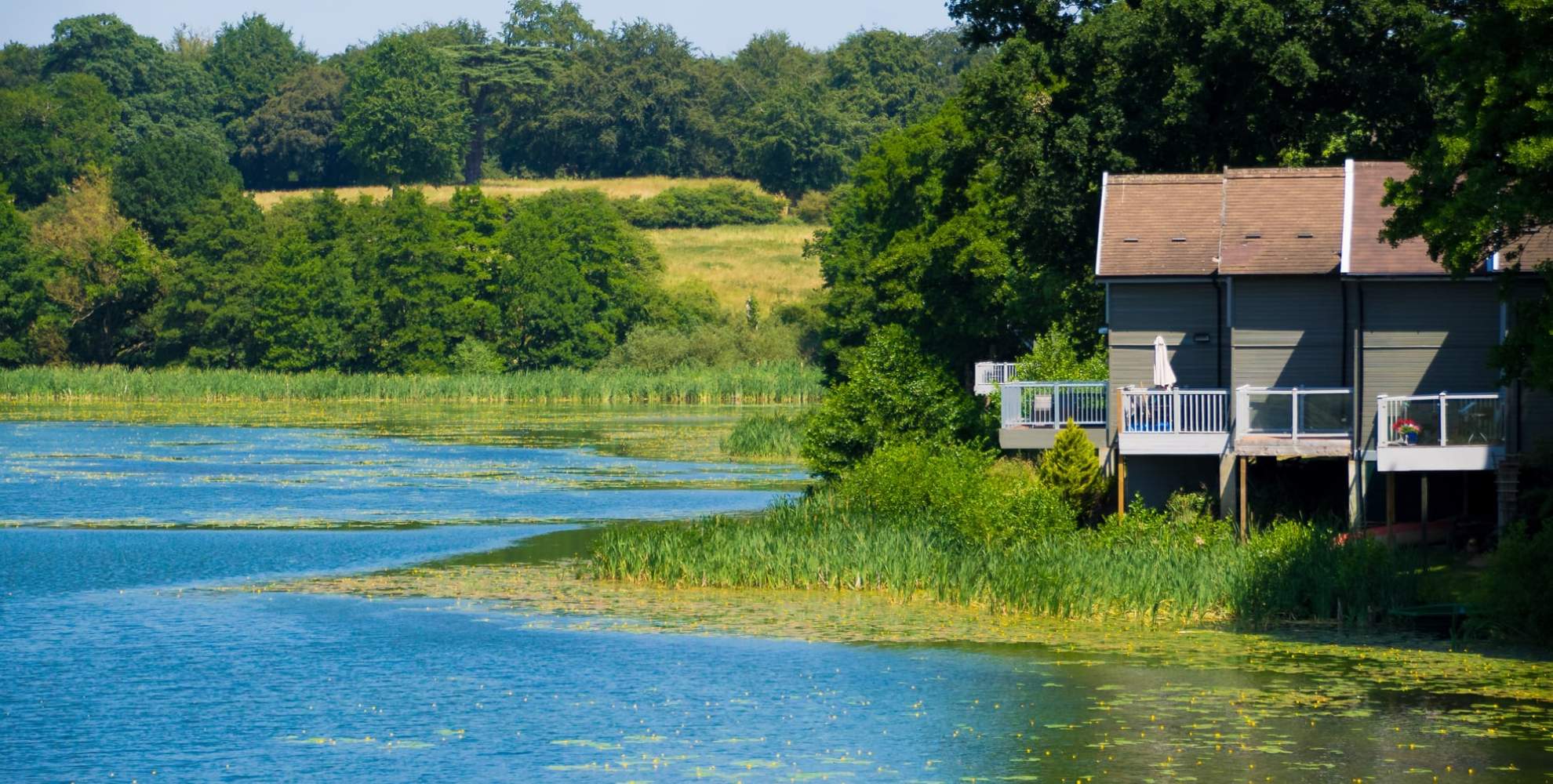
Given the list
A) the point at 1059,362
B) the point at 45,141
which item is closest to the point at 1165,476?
the point at 1059,362

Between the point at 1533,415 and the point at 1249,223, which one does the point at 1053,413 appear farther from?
the point at 1533,415

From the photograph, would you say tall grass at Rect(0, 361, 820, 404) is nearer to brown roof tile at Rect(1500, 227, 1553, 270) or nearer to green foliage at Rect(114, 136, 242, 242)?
green foliage at Rect(114, 136, 242, 242)

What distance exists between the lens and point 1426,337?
3375 centimetres

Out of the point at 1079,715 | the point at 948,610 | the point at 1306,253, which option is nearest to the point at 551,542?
the point at 948,610

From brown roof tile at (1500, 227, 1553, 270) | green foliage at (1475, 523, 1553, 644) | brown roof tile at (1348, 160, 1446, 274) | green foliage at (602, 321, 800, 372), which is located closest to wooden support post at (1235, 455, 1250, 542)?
brown roof tile at (1348, 160, 1446, 274)

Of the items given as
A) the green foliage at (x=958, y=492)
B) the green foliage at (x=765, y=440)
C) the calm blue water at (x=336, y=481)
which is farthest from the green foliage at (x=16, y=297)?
the green foliage at (x=958, y=492)

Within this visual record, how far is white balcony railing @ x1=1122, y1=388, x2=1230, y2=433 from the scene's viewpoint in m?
34.7

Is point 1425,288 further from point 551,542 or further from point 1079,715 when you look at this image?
point 551,542

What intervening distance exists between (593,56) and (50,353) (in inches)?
2145

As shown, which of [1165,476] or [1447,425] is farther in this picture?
[1165,476]

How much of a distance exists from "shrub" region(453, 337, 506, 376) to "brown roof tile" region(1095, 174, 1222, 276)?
74.6 meters

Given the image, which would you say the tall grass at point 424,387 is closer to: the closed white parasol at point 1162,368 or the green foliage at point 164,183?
the green foliage at point 164,183

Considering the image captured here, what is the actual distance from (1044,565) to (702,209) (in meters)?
116

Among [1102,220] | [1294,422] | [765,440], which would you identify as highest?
[1102,220]
